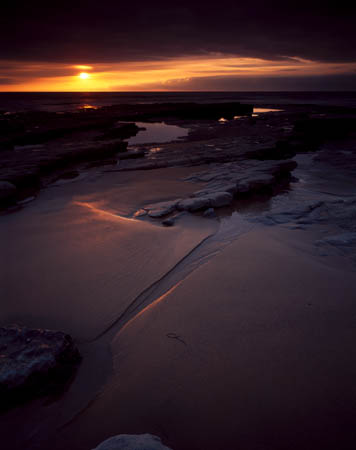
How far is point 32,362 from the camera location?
1789 millimetres

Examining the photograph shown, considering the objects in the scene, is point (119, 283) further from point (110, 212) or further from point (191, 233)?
point (110, 212)

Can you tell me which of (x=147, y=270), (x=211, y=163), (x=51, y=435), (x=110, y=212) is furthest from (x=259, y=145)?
(x=51, y=435)

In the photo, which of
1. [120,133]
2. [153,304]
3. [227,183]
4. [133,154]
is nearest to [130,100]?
[120,133]

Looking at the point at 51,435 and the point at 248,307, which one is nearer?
the point at 51,435

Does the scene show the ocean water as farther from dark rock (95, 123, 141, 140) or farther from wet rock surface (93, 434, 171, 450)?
wet rock surface (93, 434, 171, 450)

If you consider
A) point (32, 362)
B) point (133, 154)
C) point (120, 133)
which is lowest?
point (133, 154)

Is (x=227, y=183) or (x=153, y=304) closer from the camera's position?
(x=153, y=304)

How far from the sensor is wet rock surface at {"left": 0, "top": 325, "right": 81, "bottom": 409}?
5.65 feet

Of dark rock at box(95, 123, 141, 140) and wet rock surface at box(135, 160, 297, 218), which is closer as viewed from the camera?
wet rock surface at box(135, 160, 297, 218)

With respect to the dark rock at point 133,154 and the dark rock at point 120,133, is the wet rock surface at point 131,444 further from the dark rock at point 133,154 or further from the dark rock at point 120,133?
the dark rock at point 120,133

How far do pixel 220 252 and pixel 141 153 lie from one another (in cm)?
695

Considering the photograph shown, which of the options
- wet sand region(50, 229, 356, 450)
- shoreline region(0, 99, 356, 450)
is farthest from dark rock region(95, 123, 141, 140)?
wet sand region(50, 229, 356, 450)

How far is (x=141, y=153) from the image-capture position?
31.2 ft

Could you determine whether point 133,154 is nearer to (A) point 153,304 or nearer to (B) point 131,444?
(A) point 153,304
